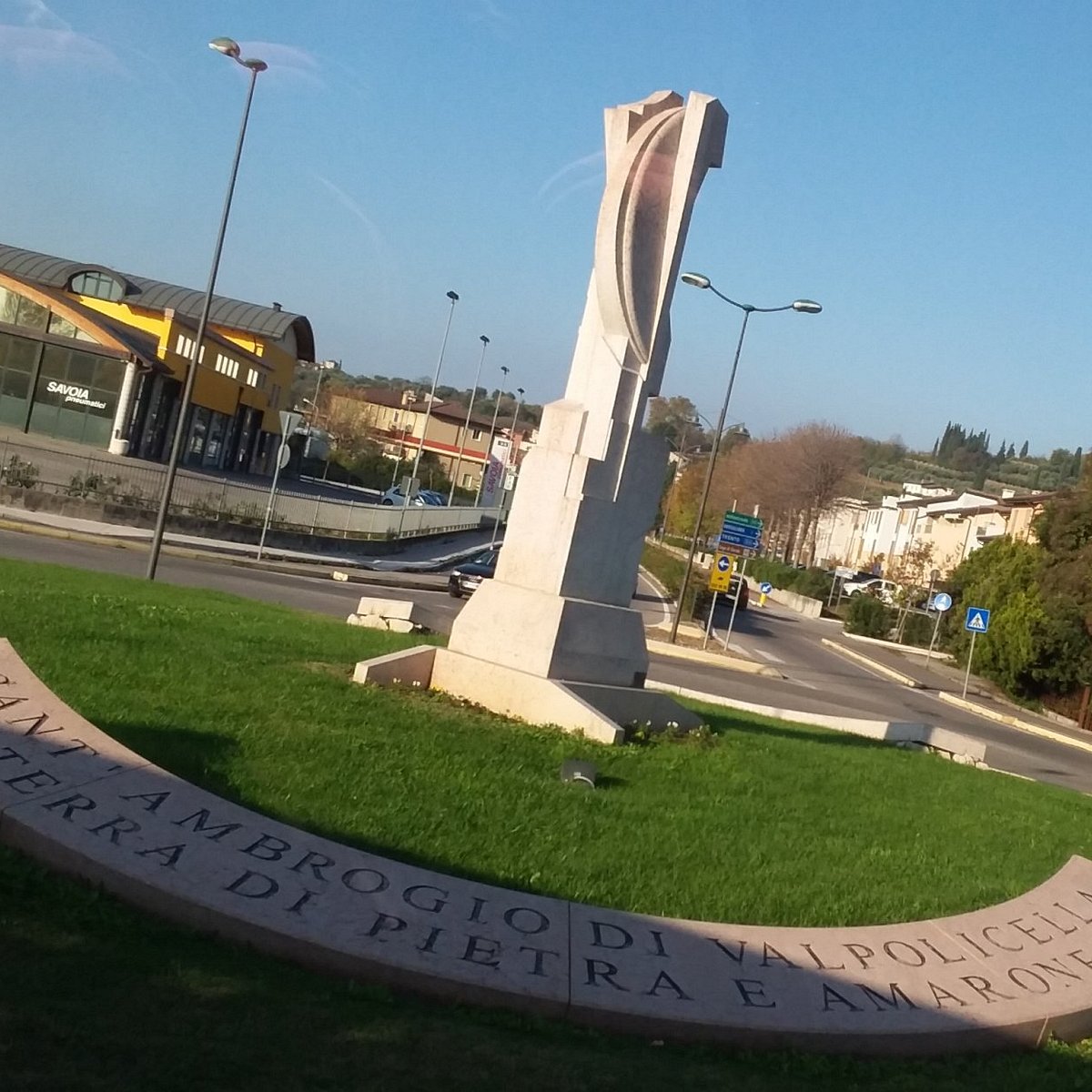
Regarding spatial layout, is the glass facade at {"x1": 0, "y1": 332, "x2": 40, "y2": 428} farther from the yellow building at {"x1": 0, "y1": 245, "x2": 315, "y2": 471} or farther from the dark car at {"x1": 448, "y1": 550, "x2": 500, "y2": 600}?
the dark car at {"x1": 448, "y1": 550, "x2": 500, "y2": 600}

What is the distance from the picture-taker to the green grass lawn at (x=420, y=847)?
169 inches

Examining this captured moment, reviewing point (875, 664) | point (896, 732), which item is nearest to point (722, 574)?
point (875, 664)

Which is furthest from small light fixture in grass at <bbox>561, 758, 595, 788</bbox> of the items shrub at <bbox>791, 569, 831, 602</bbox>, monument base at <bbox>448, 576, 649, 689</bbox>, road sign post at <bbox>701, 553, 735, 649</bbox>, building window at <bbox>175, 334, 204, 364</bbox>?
shrub at <bbox>791, 569, 831, 602</bbox>

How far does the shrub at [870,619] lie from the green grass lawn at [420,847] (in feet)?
171

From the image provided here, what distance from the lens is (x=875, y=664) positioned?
149 feet

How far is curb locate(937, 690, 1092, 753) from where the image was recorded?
32.2m

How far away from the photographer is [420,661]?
1004 cm

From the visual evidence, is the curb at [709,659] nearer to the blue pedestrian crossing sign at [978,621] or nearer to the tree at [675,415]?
the blue pedestrian crossing sign at [978,621]

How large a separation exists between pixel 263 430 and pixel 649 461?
197 ft

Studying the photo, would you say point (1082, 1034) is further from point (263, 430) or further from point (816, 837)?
point (263, 430)

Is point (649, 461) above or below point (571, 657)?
above

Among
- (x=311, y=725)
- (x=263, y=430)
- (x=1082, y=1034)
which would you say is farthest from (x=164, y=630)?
(x=263, y=430)

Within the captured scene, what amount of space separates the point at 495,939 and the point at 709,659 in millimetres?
27465

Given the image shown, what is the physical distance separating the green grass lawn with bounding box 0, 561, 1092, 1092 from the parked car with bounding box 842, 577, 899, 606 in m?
59.4
